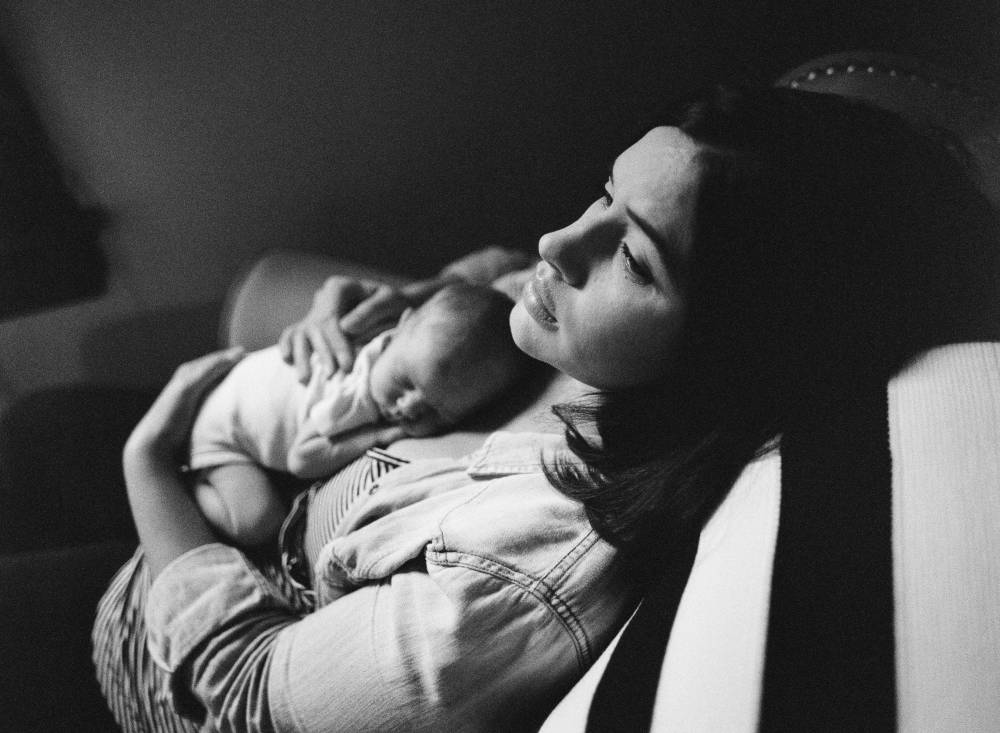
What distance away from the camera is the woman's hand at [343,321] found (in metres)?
0.81

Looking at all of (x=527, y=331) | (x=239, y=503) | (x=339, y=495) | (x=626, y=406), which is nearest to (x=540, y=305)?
(x=527, y=331)

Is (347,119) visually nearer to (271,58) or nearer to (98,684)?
(271,58)

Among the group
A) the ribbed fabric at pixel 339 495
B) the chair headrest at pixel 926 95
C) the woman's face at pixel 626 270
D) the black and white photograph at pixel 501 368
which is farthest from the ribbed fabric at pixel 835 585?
the ribbed fabric at pixel 339 495

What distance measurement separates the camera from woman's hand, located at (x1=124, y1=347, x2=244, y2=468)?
30.2 inches

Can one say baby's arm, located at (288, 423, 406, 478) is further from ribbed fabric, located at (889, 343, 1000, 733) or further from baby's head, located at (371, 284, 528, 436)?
ribbed fabric, located at (889, 343, 1000, 733)

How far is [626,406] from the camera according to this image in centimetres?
56

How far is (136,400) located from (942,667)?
3.20 feet

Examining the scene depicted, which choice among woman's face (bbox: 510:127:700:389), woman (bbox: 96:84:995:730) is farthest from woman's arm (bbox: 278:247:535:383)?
woman's face (bbox: 510:127:700:389)

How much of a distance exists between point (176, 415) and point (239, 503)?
15 cm

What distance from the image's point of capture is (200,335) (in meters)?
1.08

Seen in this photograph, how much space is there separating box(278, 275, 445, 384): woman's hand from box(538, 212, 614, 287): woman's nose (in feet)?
1.34

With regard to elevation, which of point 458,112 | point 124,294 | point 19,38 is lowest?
point 124,294

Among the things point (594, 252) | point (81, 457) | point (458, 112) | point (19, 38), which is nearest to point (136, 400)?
point (81, 457)

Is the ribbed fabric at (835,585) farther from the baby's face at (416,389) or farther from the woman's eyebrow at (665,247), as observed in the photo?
the baby's face at (416,389)
